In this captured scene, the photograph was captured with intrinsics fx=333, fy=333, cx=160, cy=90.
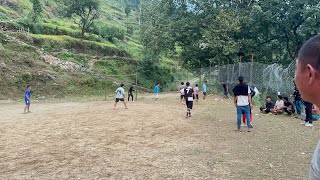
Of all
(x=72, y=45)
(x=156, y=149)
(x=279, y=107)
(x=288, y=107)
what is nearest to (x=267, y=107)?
(x=279, y=107)

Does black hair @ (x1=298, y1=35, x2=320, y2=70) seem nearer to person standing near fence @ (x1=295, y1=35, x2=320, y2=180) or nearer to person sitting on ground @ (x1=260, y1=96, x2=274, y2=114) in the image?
person standing near fence @ (x1=295, y1=35, x2=320, y2=180)

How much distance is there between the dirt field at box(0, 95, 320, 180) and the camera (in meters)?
6.18

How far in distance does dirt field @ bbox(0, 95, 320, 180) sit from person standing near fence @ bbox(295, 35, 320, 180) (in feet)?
15.2

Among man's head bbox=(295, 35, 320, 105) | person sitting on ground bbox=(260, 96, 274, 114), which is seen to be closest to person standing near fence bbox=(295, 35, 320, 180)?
man's head bbox=(295, 35, 320, 105)

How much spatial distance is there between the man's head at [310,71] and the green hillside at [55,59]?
27.3m

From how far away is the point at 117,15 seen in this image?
3438 inches

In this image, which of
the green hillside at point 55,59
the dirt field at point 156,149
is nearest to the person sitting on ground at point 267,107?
the dirt field at point 156,149

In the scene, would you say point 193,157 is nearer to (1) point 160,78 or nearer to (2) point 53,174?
(2) point 53,174

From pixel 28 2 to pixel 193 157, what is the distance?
202 feet

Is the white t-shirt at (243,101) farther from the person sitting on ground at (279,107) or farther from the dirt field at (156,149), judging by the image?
the person sitting on ground at (279,107)

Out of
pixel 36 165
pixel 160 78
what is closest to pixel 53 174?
pixel 36 165

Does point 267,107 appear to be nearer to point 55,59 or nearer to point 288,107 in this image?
point 288,107

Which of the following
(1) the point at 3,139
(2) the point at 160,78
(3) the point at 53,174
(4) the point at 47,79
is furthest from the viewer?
(2) the point at 160,78

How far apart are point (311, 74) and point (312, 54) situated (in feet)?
0.28
